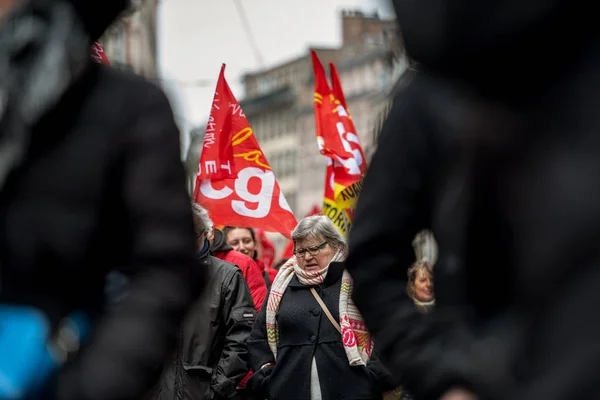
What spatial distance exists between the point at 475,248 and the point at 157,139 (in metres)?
0.68

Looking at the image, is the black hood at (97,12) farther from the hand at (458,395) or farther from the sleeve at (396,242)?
the hand at (458,395)

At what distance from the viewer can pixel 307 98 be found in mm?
105438

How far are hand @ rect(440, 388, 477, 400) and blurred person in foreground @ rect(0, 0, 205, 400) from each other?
552 mm

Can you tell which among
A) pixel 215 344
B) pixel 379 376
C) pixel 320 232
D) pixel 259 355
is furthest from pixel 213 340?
pixel 379 376

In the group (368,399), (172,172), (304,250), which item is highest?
(172,172)

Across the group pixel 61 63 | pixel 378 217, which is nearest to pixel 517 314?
pixel 378 217

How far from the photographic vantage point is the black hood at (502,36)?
7.93ft

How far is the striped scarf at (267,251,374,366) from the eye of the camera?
751 cm

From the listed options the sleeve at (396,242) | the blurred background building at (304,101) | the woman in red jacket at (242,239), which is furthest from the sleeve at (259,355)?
the blurred background building at (304,101)

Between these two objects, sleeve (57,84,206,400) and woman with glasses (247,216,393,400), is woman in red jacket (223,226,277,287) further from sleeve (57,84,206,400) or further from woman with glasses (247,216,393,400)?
sleeve (57,84,206,400)

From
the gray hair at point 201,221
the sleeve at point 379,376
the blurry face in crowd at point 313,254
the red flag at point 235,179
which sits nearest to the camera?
the sleeve at point 379,376

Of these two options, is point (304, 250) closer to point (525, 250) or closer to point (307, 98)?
point (525, 250)

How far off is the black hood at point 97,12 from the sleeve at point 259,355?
518 cm

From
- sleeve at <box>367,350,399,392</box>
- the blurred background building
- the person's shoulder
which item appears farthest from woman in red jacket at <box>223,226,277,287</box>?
the blurred background building
